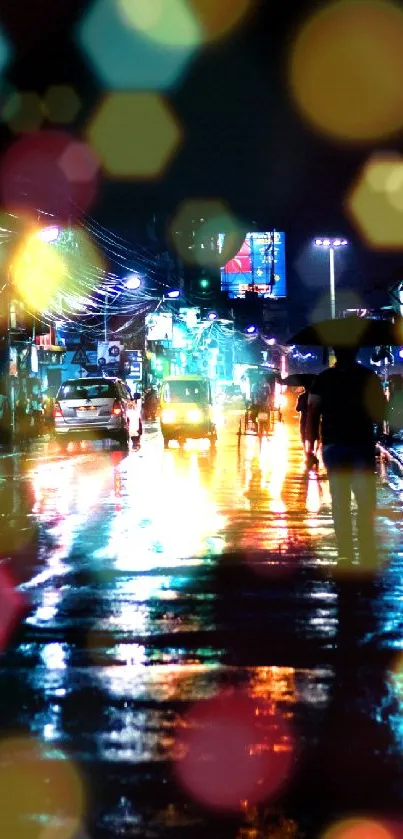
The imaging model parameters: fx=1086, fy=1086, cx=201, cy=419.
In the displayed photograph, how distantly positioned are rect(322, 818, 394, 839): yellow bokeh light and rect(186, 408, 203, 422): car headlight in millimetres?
29590

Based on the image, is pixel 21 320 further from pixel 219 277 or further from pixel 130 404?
pixel 219 277

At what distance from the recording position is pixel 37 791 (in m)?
4.75

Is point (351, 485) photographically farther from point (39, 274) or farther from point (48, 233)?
point (39, 274)

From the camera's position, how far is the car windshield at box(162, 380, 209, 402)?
1357 inches

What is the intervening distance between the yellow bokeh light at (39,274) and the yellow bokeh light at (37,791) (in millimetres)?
32568

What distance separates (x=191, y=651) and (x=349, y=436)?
318cm

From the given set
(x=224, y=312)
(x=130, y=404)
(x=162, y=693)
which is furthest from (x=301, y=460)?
(x=224, y=312)

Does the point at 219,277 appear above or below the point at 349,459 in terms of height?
above

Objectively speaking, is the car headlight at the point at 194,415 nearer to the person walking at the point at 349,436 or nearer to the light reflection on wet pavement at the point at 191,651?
the light reflection on wet pavement at the point at 191,651

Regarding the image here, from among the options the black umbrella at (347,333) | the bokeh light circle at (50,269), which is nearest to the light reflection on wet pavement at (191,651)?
the black umbrella at (347,333)

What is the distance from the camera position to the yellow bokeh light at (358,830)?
4.22 m

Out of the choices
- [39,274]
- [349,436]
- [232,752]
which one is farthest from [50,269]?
[232,752]

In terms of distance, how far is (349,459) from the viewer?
9664 mm

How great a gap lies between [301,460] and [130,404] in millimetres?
7919
